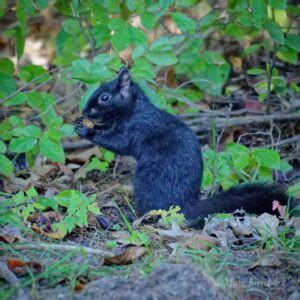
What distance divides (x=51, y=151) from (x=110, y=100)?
0.70 m

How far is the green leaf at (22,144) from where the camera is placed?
4.75 meters

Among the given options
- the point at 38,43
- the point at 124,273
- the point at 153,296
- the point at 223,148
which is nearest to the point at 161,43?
the point at 223,148

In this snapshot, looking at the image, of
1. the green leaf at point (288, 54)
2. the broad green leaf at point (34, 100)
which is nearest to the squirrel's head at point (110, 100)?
the broad green leaf at point (34, 100)

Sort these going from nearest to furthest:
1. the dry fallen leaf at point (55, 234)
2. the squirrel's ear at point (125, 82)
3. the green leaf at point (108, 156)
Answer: the dry fallen leaf at point (55, 234), the squirrel's ear at point (125, 82), the green leaf at point (108, 156)

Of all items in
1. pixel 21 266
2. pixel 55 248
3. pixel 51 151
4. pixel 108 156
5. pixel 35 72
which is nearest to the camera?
pixel 21 266

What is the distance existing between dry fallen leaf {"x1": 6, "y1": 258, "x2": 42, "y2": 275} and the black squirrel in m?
1.34

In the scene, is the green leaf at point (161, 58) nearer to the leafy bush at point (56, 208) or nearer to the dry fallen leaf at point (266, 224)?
the leafy bush at point (56, 208)

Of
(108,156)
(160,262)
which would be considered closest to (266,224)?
(160,262)

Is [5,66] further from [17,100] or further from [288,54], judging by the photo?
[288,54]

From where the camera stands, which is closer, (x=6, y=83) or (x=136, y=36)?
(x=6, y=83)

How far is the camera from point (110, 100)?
203 inches

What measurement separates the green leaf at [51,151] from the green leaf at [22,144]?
0.23 ft

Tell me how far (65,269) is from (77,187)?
2149 mm

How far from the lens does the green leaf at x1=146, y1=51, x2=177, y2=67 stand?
4.77 m
